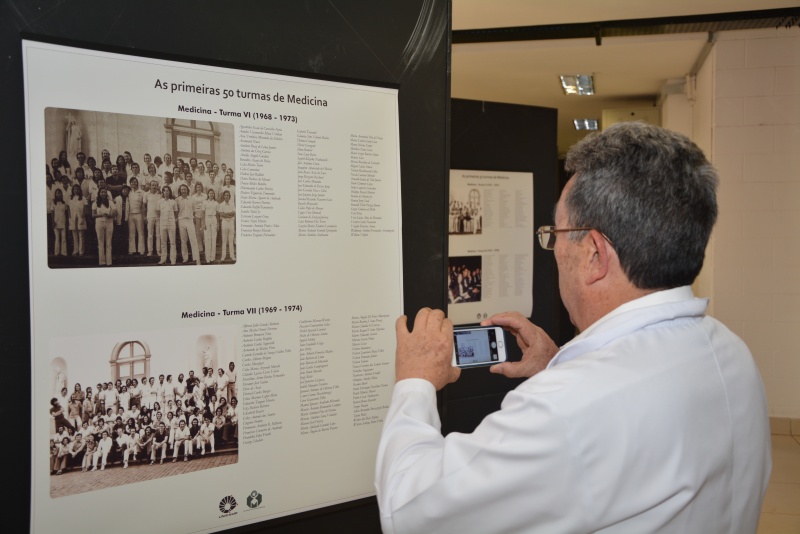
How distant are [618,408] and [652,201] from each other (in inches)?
16.2

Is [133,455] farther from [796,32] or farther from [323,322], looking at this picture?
[796,32]

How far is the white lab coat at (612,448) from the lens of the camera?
109 centimetres

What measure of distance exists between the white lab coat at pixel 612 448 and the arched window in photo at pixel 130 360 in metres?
0.52

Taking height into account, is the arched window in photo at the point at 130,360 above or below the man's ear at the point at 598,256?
below

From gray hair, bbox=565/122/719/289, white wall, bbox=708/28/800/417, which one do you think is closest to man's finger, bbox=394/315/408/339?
gray hair, bbox=565/122/719/289

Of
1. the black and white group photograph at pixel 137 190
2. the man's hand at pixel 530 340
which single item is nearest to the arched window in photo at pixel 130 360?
the black and white group photograph at pixel 137 190

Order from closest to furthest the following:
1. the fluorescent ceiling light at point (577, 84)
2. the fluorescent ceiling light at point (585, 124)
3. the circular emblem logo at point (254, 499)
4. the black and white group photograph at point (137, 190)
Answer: the black and white group photograph at point (137, 190), the circular emblem logo at point (254, 499), the fluorescent ceiling light at point (577, 84), the fluorescent ceiling light at point (585, 124)

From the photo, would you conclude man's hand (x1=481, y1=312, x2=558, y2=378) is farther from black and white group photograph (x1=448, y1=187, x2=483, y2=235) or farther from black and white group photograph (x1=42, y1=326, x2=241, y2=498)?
black and white group photograph (x1=448, y1=187, x2=483, y2=235)

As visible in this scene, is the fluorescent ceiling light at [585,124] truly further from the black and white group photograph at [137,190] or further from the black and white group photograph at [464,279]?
the black and white group photograph at [137,190]

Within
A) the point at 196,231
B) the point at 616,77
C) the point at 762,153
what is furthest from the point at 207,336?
the point at 616,77

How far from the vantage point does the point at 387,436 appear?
1.30 meters

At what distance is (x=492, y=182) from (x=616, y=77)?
180 inches

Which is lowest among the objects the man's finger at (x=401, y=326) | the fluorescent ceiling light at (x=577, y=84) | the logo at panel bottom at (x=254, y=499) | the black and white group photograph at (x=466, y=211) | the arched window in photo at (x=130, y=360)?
the logo at panel bottom at (x=254, y=499)

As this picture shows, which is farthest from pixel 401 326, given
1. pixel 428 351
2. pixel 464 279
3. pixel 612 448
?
pixel 464 279
